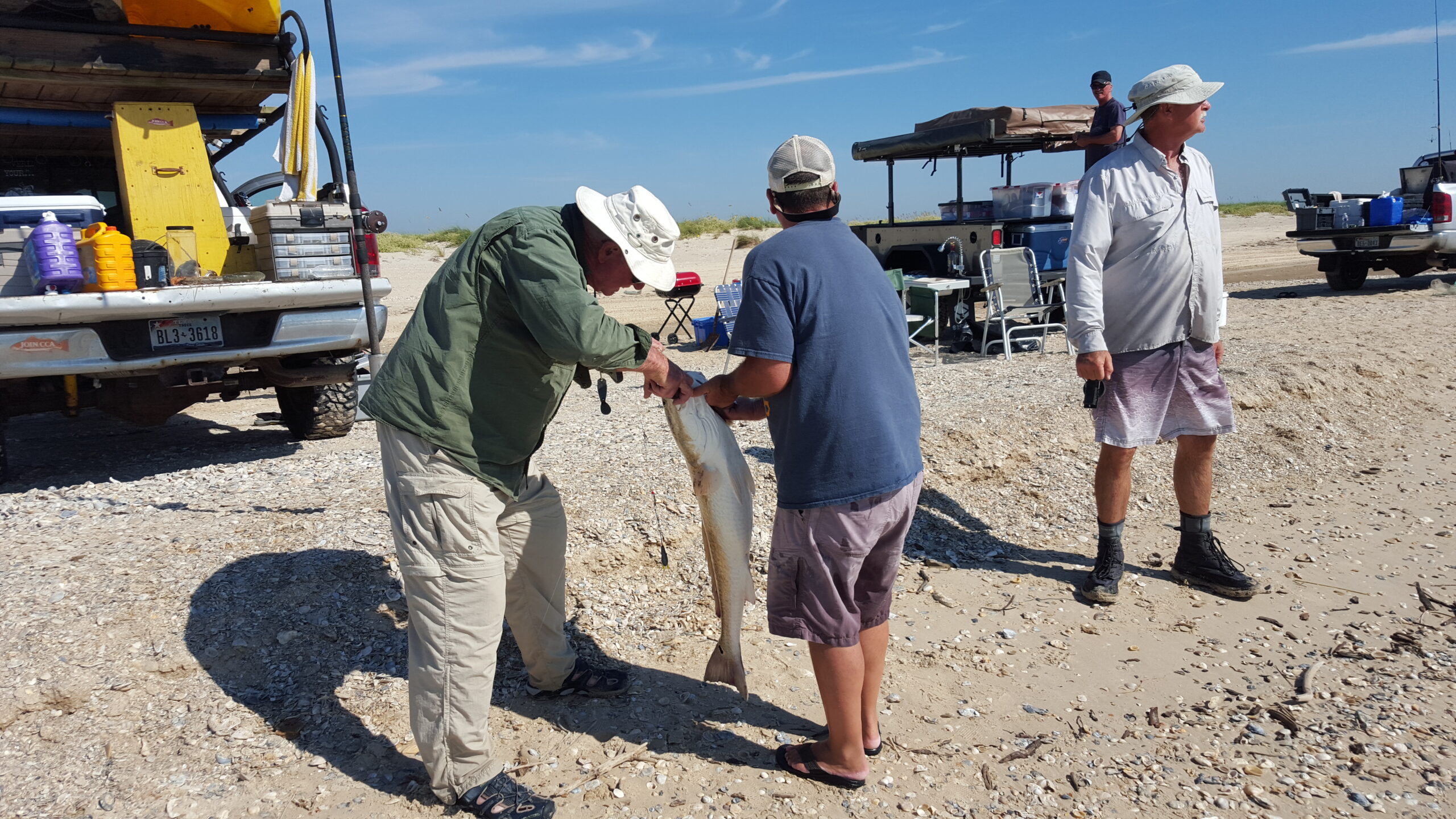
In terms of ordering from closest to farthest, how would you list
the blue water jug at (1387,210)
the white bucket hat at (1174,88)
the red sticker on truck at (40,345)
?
the white bucket hat at (1174,88) < the red sticker on truck at (40,345) < the blue water jug at (1387,210)

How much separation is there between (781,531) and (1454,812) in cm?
207

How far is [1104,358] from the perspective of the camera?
3.84m

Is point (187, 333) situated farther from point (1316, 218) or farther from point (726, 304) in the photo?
point (1316, 218)

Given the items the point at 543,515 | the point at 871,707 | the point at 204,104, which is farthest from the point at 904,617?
the point at 204,104

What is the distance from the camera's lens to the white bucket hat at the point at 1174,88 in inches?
148

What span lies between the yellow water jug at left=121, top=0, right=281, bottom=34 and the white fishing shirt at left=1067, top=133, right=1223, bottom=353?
16.4 feet

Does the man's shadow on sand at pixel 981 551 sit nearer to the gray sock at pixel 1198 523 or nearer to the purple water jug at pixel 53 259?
the gray sock at pixel 1198 523

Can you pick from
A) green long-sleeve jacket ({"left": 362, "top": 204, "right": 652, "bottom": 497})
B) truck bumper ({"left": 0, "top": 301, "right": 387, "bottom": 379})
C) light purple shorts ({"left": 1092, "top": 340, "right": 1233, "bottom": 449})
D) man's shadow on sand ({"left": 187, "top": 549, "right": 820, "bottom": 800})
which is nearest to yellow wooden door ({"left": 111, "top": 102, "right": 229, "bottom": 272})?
truck bumper ({"left": 0, "top": 301, "right": 387, "bottom": 379})

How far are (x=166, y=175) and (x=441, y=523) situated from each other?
14.6 feet

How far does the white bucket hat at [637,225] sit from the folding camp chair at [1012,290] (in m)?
7.22

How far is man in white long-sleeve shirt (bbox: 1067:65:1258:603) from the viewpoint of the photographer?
3855mm

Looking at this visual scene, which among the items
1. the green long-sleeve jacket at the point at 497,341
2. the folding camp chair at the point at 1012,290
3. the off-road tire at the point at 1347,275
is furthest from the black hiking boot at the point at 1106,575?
the off-road tire at the point at 1347,275

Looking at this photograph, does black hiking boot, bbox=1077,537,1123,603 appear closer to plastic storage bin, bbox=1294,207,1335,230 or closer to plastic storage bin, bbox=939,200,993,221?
A: plastic storage bin, bbox=939,200,993,221

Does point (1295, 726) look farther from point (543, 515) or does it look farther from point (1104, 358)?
point (543, 515)
